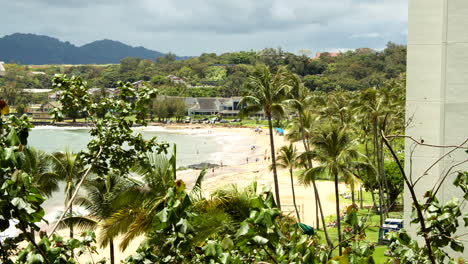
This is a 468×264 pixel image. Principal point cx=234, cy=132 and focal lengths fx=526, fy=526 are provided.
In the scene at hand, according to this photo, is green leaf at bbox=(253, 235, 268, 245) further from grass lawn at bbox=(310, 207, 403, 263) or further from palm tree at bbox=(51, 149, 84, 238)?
grass lawn at bbox=(310, 207, 403, 263)

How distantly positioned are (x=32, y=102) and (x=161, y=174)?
13194cm

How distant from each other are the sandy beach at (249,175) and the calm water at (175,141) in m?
1.64

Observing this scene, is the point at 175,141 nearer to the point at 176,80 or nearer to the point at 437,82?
the point at 176,80

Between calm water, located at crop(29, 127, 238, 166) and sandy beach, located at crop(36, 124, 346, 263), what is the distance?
1640 millimetres

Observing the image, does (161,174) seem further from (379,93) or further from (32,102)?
(32,102)

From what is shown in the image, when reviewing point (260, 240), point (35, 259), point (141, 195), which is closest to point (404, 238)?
point (260, 240)

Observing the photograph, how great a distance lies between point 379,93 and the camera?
27203 millimetres

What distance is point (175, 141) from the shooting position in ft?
282

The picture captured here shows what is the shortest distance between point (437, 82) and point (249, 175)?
4088cm

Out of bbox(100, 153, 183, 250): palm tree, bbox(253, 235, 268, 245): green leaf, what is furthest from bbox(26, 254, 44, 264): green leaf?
bbox(100, 153, 183, 250): palm tree

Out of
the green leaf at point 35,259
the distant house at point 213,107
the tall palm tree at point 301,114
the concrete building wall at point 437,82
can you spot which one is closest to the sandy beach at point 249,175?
the tall palm tree at point 301,114

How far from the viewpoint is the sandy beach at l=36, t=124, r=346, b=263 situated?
33250mm

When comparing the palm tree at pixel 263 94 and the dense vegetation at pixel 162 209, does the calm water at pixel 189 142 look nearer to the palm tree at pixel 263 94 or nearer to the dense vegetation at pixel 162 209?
the palm tree at pixel 263 94

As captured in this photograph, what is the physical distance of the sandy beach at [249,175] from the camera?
1309 inches
